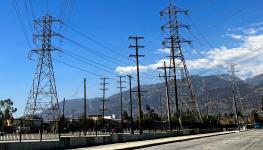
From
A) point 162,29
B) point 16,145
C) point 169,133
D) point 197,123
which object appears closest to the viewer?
point 16,145

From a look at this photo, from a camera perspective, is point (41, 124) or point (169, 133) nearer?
point (41, 124)

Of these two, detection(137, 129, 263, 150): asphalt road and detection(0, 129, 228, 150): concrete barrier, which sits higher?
detection(0, 129, 228, 150): concrete barrier

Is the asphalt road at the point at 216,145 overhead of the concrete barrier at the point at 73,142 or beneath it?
beneath

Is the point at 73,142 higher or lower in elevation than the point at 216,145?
higher

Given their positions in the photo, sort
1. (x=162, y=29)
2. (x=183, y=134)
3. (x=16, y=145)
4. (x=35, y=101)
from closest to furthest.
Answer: (x=16, y=145) → (x=35, y=101) → (x=183, y=134) → (x=162, y=29)

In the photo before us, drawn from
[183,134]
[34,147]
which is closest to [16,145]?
[34,147]

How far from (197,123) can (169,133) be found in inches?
1076

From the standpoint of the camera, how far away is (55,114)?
52438 millimetres

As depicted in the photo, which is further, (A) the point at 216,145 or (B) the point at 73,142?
(B) the point at 73,142

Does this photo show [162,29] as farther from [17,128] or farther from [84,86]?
[17,128]

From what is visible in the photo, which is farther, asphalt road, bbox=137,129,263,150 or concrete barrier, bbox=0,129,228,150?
asphalt road, bbox=137,129,263,150

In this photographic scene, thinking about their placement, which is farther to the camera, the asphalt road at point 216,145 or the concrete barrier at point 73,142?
the asphalt road at point 216,145

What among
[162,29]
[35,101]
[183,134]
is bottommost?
[183,134]

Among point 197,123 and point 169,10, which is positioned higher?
point 169,10
